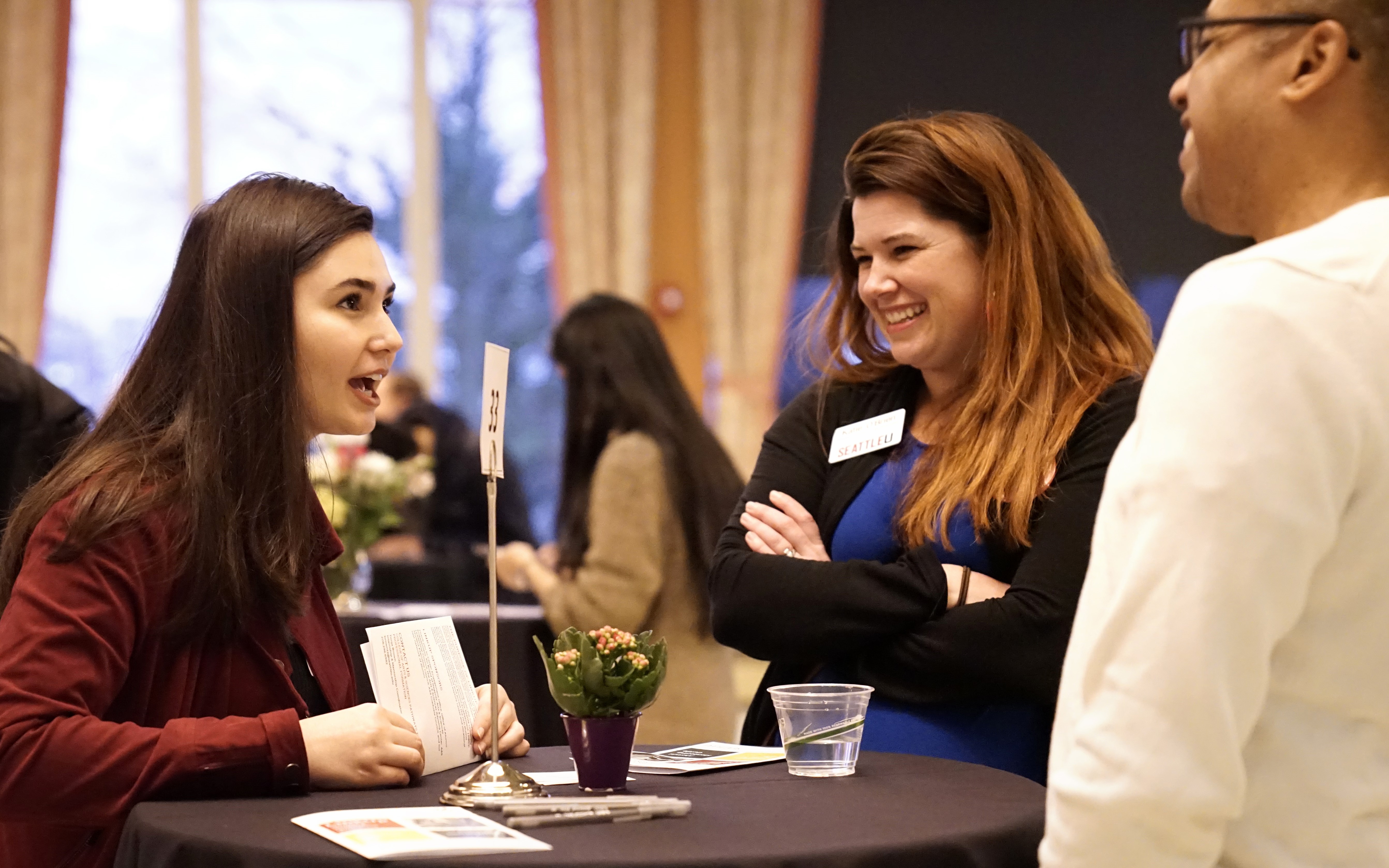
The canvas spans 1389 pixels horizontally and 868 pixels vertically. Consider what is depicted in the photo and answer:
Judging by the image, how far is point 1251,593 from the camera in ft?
3.47

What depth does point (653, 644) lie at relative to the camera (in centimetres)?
168

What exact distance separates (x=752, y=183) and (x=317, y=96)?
2.55 metres

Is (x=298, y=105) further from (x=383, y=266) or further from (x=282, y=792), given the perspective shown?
(x=282, y=792)

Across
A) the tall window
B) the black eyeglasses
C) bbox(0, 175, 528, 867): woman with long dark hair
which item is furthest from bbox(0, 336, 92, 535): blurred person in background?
the tall window

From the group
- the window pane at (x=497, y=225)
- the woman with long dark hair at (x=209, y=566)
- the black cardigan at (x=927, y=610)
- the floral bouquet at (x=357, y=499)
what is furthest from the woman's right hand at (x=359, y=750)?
the window pane at (x=497, y=225)

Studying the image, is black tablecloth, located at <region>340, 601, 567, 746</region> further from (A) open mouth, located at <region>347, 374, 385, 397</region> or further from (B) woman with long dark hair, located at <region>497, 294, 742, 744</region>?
(A) open mouth, located at <region>347, 374, 385, 397</region>

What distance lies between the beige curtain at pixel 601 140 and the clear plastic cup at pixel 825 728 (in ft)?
19.5

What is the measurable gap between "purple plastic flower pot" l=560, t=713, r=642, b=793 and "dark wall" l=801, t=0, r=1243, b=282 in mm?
6101

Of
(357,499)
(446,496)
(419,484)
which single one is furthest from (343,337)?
(446,496)

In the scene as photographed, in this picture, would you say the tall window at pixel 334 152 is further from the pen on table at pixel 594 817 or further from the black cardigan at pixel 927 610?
the pen on table at pixel 594 817

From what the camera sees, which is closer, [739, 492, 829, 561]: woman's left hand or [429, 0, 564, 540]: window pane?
[739, 492, 829, 561]: woman's left hand

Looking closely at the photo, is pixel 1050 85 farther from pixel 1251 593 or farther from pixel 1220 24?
pixel 1251 593

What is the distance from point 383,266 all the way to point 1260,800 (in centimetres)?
140

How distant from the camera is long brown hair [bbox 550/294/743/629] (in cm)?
374
